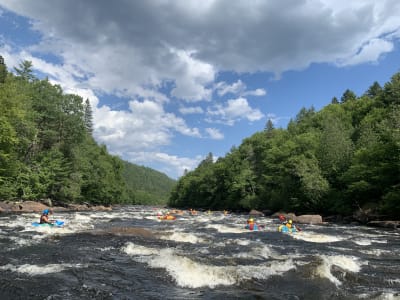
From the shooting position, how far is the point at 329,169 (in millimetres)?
49875

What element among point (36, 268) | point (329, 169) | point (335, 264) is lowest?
point (36, 268)

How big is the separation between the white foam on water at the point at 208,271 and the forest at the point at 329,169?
1069 inches

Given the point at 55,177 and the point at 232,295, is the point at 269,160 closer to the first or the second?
the point at 55,177

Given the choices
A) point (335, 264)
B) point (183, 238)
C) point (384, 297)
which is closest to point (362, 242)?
point (335, 264)

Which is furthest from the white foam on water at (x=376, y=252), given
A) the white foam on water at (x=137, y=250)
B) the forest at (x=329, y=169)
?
the forest at (x=329, y=169)

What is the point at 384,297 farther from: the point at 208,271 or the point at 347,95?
the point at 347,95

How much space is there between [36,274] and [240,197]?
73.2 metres

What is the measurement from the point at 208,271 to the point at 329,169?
4284cm

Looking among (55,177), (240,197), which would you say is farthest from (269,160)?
(55,177)

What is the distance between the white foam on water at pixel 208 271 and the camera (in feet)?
34.0

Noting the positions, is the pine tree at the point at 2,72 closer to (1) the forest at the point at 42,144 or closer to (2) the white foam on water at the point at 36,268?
(1) the forest at the point at 42,144

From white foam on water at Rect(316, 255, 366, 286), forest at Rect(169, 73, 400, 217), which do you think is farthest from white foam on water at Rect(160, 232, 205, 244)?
forest at Rect(169, 73, 400, 217)

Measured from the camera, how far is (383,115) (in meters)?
64.4

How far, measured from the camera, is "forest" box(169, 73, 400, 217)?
38.1m
